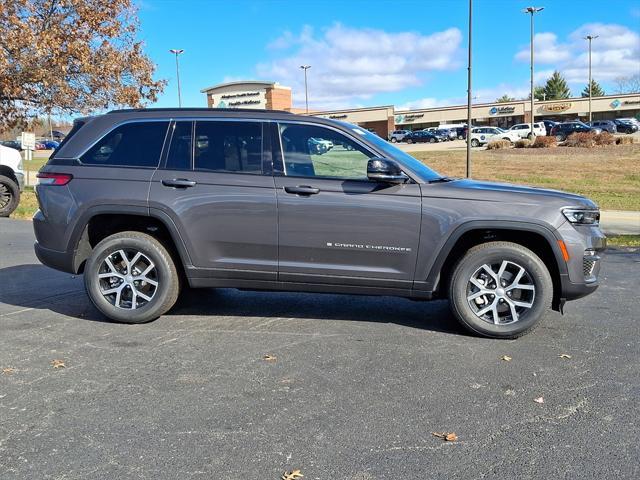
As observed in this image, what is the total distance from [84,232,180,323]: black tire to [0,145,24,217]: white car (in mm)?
9212

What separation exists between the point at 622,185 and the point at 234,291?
17135mm

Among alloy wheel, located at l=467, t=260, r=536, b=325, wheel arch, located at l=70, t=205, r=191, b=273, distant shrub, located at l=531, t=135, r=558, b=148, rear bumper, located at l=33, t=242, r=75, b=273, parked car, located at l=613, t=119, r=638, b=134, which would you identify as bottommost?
alloy wheel, located at l=467, t=260, r=536, b=325

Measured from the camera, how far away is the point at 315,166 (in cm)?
504

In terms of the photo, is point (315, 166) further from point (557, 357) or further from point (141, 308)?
point (557, 357)

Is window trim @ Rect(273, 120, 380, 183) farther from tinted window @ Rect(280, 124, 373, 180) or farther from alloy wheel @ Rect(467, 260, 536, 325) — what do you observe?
alloy wheel @ Rect(467, 260, 536, 325)

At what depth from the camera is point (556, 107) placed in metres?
80.3

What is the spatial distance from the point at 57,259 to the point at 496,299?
386 cm

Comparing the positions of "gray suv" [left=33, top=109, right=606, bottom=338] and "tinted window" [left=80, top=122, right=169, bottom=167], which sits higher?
"tinted window" [left=80, top=122, right=169, bottom=167]

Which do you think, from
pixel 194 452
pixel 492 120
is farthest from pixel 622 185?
pixel 492 120

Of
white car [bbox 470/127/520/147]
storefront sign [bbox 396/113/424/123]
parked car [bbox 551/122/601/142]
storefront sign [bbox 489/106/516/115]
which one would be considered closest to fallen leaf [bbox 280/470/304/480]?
white car [bbox 470/127/520/147]

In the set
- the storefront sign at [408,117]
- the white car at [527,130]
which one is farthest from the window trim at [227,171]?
the storefront sign at [408,117]

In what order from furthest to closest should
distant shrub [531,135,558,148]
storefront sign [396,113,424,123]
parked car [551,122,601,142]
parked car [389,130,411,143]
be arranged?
storefront sign [396,113,424,123], parked car [389,130,411,143], parked car [551,122,601,142], distant shrub [531,135,558,148]

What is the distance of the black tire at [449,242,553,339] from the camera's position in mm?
4781

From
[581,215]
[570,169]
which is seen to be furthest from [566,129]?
[581,215]
